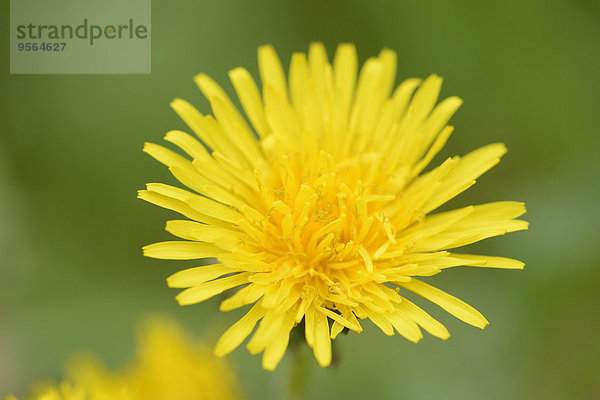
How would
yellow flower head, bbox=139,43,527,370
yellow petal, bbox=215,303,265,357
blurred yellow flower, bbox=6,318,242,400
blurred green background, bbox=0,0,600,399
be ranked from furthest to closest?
blurred green background, bbox=0,0,600,399 < blurred yellow flower, bbox=6,318,242,400 < yellow flower head, bbox=139,43,527,370 < yellow petal, bbox=215,303,265,357

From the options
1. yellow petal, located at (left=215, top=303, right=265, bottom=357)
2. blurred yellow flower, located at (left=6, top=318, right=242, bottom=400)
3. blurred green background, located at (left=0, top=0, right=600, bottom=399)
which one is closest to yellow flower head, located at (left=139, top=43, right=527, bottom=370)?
yellow petal, located at (left=215, top=303, right=265, bottom=357)

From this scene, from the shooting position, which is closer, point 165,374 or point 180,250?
point 180,250

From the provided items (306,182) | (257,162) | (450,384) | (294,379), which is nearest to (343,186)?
(306,182)

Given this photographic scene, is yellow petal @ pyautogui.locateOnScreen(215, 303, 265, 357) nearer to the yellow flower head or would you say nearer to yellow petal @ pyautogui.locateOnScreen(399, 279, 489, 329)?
the yellow flower head

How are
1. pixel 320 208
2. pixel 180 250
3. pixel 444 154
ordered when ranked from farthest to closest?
pixel 444 154
pixel 320 208
pixel 180 250

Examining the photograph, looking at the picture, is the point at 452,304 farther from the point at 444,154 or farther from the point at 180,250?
the point at 444,154

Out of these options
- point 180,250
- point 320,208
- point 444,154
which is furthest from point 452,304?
point 444,154
